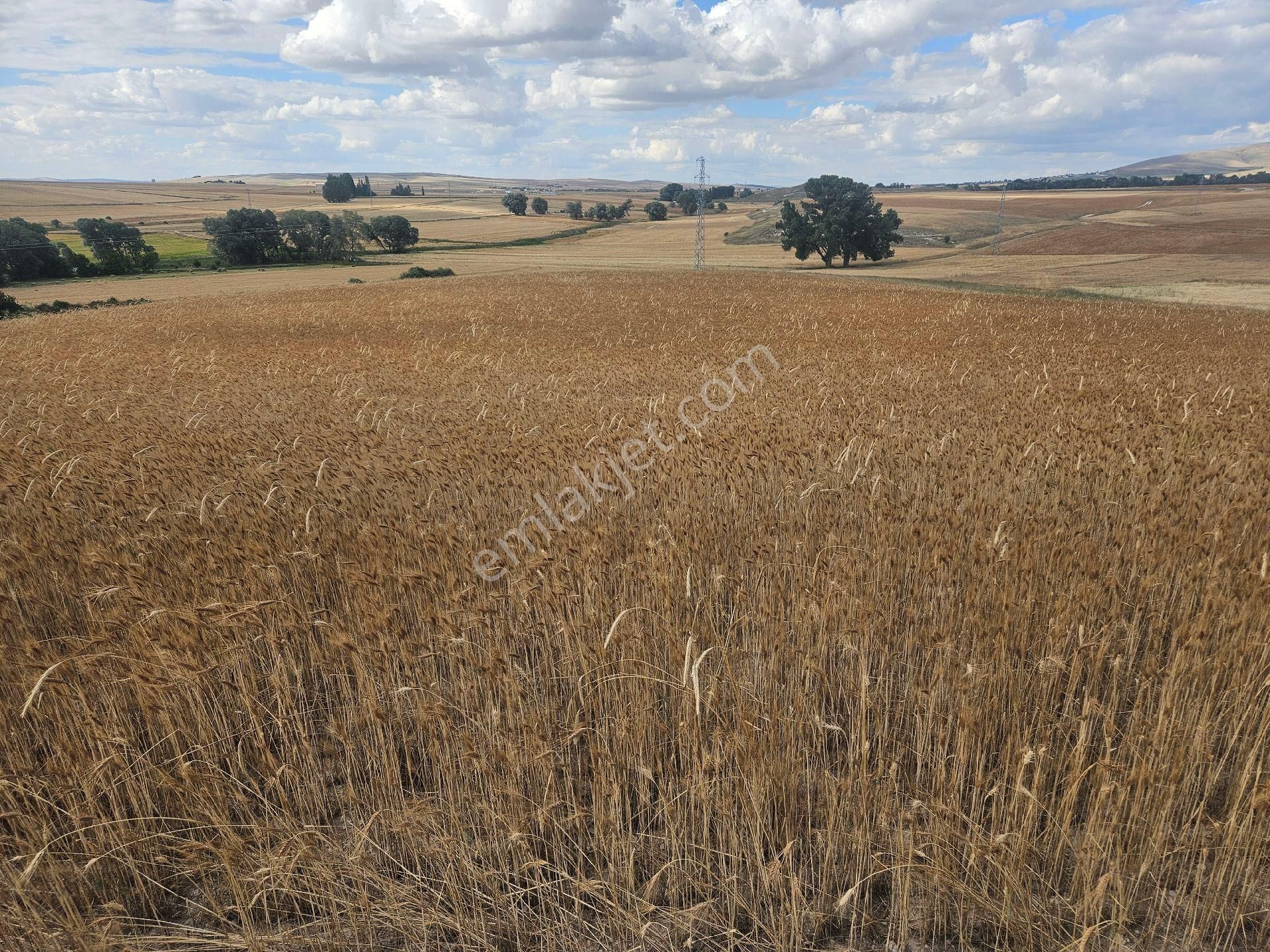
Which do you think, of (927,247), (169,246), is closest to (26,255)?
(169,246)

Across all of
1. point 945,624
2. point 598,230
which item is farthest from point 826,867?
point 598,230

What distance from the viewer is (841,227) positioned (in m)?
58.9

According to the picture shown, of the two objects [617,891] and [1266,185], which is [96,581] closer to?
[617,891]

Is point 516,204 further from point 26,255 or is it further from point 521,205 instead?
point 26,255

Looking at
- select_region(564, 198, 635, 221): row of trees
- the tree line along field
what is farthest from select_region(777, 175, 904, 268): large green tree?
select_region(564, 198, 635, 221): row of trees

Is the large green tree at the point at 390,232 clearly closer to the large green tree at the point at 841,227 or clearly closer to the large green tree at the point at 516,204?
the large green tree at the point at 841,227

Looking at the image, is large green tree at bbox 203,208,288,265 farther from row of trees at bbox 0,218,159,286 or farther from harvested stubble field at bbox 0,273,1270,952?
harvested stubble field at bbox 0,273,1270,952

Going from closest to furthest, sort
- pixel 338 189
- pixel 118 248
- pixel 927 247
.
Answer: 1. pixel 118 248
2. pixel 927 247
3. pixel 338 189

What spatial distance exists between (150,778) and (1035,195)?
134083mm

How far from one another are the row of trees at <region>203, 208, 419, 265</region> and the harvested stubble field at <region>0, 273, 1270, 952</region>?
218 feet

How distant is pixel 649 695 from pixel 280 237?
74842mm

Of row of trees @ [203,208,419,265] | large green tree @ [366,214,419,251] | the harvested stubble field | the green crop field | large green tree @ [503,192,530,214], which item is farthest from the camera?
large green tree @ [503,192,530,214]

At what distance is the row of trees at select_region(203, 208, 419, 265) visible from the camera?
63.6m

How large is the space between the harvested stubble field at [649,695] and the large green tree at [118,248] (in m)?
63.9
